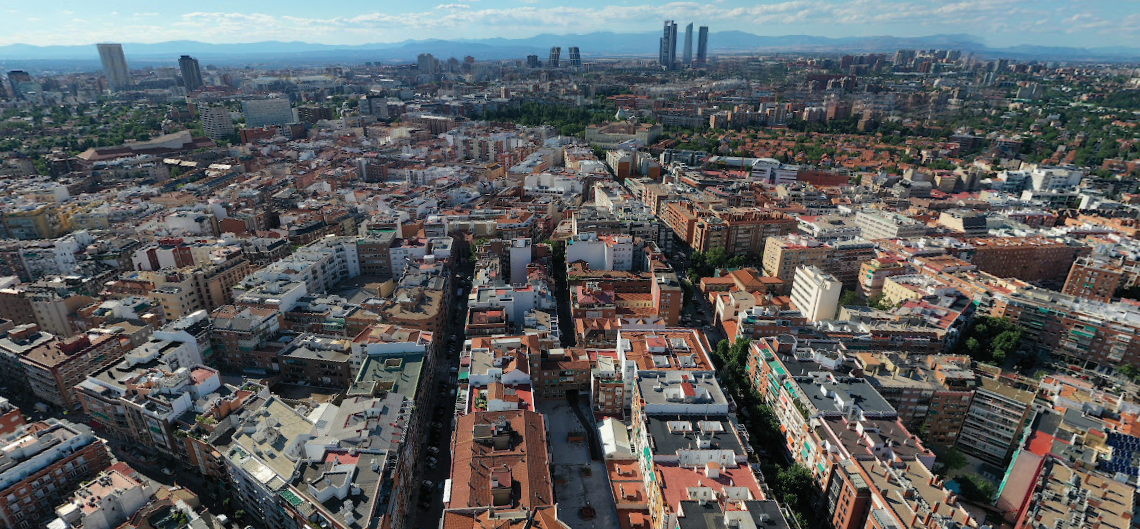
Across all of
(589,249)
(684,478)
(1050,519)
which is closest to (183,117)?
(589,249)

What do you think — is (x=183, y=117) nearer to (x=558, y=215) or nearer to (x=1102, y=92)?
(x=558, y=215)

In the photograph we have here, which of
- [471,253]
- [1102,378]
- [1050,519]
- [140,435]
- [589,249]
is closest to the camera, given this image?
[1050,519]

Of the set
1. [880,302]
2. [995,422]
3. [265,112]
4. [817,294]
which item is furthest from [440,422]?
[265,112]

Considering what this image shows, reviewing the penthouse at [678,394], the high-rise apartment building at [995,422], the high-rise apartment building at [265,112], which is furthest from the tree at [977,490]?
the high-rise apartment building at [265,112]

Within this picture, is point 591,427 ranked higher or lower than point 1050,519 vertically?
lower

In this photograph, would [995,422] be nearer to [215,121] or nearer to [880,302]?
[880,302]

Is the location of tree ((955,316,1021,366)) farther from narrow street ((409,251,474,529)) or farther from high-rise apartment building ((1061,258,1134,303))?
narrow street ((409,251,474,529))
